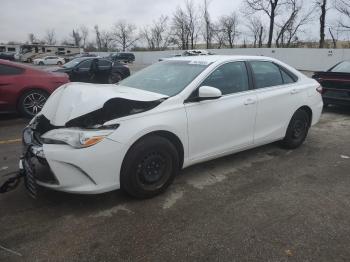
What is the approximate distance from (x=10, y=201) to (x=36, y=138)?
0.73 meters

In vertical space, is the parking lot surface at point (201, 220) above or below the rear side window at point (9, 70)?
below

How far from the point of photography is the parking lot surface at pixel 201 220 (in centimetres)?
289

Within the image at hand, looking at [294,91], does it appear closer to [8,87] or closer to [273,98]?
[273,98]

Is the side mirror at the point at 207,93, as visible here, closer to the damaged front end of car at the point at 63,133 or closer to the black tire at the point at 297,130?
the damaged front end of car at the point at 63,133

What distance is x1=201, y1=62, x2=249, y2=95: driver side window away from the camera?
4379 millimetres

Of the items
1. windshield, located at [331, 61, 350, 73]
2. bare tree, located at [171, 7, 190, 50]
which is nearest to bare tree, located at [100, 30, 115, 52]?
bare tree, located at [171, 7, 190, 50]

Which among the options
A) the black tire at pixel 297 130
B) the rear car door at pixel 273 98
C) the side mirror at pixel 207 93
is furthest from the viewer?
the black tire at pixel 297 130

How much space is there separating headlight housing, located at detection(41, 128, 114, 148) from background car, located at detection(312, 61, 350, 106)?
22.6 feet

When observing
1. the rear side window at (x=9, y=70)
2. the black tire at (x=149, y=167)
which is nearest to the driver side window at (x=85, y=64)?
the rear side window at (x=9, y=70)

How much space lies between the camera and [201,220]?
3.38 m

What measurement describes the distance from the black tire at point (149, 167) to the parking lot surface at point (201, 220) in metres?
0.14

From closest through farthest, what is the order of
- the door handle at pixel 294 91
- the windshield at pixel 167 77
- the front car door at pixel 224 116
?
the front car door at pixel 224 116 → the windshield at pixel 167 77 → the door handle at pixel 294 91

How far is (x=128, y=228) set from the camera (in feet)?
10.6

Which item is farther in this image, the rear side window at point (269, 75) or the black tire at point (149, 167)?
the rear side window at point (269, 75)
